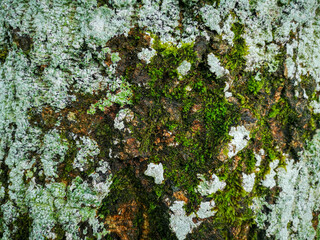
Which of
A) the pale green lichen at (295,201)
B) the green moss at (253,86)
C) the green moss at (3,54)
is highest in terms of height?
the green moss at (3,54)

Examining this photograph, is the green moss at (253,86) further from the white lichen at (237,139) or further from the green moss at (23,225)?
the green moss at (23,225)

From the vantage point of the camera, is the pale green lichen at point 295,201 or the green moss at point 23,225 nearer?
the green moss at point 23,225

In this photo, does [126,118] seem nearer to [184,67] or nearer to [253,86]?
Result: [184,67]

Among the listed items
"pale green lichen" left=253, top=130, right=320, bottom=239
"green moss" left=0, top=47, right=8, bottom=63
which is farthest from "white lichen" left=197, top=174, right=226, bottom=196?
"green moss" left=0, top=47, right=8, bottom=63

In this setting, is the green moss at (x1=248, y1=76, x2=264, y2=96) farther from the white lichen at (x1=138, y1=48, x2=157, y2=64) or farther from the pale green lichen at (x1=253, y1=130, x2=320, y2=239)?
the white lichen at (x1=138, y1=48, x2=157, y2=64)

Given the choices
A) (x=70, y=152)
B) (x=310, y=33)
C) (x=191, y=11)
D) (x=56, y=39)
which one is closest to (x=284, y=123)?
(x=310, y=33)

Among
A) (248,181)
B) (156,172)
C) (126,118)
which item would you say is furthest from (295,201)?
(126,118)

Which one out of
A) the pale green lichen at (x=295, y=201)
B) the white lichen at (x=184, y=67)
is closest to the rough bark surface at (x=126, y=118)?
the white lichen at (x=184, y=67)

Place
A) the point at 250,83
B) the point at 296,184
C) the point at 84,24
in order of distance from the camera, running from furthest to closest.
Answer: the point at 296,184 → the point at 250,83 → the point at 84,24

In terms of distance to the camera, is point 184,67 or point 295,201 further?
point 295,201

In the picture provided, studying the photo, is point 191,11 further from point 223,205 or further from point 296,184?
point 296,184

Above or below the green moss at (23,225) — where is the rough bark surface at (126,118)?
above
